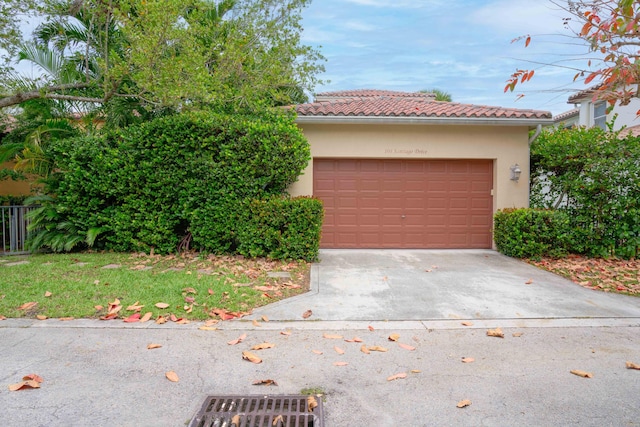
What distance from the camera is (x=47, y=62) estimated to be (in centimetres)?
896

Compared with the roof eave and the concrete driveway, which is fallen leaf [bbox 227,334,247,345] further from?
the roof eave

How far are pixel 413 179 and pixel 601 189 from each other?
13.2 ft

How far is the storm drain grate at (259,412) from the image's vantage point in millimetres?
2795

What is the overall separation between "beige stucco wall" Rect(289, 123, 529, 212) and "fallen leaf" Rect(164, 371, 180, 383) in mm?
6666

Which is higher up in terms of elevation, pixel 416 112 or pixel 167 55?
pixel 167 55

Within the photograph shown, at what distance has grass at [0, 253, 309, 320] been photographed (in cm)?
522

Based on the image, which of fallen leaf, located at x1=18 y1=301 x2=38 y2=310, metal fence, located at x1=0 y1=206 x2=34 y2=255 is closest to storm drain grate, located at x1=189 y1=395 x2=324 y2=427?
fallen leaf, located at x1=18 y1=301 x2=38 y2=310

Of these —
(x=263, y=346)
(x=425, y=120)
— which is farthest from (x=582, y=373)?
(x=425, y=120)

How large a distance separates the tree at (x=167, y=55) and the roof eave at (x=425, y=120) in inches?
40.7

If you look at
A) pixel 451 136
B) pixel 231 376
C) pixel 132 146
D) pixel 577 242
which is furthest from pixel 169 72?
pixel 577 242

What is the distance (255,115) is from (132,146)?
272 centimetres

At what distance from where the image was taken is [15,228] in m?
9.37

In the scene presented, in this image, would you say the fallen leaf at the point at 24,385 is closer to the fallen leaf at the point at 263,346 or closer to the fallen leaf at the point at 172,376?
the fallen leaf at the point at 172,376

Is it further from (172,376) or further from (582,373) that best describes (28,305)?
(582,373)
